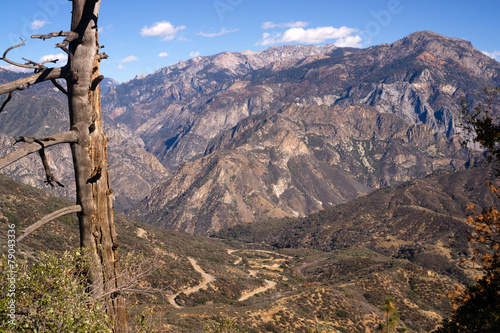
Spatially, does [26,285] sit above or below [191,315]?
above

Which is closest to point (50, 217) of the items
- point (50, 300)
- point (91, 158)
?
point (91, 158)

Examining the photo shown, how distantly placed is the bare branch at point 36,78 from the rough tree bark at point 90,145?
20 millimetres

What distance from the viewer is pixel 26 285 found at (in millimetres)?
8805

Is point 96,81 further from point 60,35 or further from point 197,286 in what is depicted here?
point 197,286

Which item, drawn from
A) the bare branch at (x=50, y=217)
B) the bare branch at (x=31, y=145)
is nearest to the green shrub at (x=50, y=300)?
the bare branch at (x=50, y=217)

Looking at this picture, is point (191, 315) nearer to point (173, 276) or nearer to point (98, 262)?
point (173, 276)

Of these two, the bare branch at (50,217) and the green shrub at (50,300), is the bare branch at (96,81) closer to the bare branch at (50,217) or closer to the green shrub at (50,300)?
the bare branch at (50,217)

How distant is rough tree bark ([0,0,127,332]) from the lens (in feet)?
27.5

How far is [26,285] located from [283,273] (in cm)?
13543

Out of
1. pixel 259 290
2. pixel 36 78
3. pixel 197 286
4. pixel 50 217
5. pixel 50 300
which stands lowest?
pixel 259 290

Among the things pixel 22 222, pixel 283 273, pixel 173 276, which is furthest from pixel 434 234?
pixel 22 222

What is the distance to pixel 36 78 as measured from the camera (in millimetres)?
7965

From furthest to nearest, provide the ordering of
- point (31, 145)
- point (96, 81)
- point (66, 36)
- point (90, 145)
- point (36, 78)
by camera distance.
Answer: point (90, 145)
point (96, 81)
point (66, 36)
point (36, 78)
point (31, 145)

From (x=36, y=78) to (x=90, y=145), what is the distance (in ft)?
5.85
